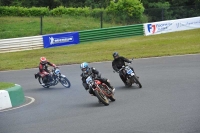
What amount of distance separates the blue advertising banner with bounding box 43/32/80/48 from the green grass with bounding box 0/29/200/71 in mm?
490

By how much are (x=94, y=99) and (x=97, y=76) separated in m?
1.28

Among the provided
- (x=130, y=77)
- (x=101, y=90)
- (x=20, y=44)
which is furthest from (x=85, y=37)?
(x=101, y=90)

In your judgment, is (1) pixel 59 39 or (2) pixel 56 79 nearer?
(2) pixel 56 79

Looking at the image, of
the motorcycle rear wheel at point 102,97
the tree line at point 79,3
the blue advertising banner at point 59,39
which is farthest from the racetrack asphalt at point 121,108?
the tree line at point 79,3

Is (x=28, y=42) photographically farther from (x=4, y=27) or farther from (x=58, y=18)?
(x=58, y=18)

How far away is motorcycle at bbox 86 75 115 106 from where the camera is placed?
45.1 ft

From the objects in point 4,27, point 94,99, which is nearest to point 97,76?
point 94,99

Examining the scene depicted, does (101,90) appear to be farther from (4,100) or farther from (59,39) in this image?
(59,39)

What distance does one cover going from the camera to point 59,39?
33.9 m

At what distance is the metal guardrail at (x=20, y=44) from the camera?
108 ft

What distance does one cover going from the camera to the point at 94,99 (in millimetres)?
15477

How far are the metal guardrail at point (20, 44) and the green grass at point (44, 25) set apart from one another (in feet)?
13.9

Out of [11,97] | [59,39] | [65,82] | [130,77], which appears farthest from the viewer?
[59,39]

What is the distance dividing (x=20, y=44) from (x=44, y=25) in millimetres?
7309
